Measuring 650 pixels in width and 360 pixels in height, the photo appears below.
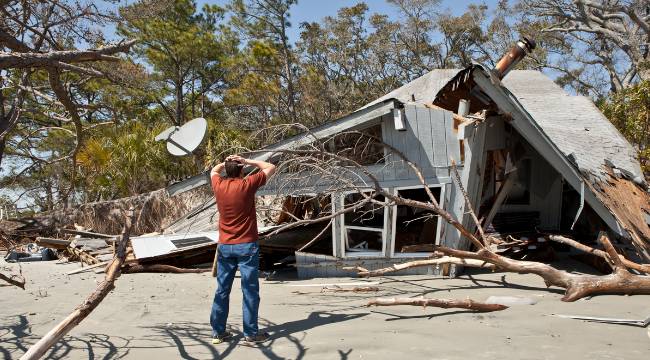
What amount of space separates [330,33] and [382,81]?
480cm

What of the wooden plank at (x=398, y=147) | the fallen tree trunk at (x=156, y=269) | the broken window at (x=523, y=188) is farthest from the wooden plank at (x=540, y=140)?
the fallen tree trunk at (x=156, y=269)

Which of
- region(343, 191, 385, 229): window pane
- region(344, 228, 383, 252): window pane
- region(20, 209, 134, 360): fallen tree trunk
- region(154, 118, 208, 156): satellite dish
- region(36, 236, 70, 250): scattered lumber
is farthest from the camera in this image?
region(36, 236, 70, 250): scattered lumber

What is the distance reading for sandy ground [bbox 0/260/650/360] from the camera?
4.43 m

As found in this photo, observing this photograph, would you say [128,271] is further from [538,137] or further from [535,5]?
[535,5]

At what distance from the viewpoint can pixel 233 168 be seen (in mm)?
5457

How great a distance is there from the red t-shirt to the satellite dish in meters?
3.43

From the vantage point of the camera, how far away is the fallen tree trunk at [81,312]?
9.55ft

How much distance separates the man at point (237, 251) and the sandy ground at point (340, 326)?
250 millimetres

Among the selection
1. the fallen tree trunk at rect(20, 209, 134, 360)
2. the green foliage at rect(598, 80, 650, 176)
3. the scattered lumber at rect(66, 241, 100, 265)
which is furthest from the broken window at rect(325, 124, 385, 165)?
the green foliage at rect(598, 80, 650, 176)

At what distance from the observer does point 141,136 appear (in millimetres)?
20688

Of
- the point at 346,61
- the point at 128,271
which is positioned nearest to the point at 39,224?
the point at 128,271

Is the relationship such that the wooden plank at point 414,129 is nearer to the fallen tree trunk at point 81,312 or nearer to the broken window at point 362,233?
the broken window at point 362,233

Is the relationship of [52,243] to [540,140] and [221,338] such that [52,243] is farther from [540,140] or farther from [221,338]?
[540,140]

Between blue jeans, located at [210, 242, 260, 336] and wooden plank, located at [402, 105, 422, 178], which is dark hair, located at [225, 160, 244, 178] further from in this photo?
wooden plank, located at [402, 105, 422, 178]
